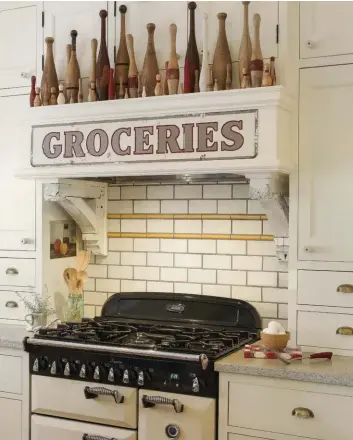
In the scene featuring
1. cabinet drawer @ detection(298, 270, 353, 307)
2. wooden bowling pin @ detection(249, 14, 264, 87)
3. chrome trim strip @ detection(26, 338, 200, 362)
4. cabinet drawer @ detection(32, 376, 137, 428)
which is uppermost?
wooden bowling pin @ detection(249, 14, 264, 87)

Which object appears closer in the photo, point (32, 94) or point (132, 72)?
point (132, 72)

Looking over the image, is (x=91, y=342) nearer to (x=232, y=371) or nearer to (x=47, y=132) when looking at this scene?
(x=232, y=371)

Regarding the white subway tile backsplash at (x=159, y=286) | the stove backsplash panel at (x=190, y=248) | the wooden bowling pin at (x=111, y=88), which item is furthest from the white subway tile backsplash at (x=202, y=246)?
the wooden bowling pin at (x=111, y=88)

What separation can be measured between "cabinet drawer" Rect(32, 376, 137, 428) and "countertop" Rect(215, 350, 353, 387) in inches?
19.0

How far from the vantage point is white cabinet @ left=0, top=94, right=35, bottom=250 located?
3.46m

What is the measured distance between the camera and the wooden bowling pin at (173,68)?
3.01 metres

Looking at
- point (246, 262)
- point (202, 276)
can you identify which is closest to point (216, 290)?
point (202, 276)

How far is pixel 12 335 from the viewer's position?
3240mm

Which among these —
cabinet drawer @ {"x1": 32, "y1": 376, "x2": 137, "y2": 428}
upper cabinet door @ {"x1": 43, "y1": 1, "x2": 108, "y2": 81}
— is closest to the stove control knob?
cabinet drawer @ {"x1": 32, "y1": 376, "x2": 137, "y2": 428}

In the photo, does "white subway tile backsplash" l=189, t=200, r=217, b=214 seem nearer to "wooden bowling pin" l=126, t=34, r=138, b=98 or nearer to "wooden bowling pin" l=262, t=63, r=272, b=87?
"wooden bowling pin" l=126, t=34, r=138, b=98

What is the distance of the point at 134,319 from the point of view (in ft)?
11.5

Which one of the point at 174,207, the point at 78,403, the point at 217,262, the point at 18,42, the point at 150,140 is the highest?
the point at 18,42

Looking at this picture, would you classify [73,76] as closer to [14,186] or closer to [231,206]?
[14,186]

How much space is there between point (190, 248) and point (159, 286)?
0.29m
